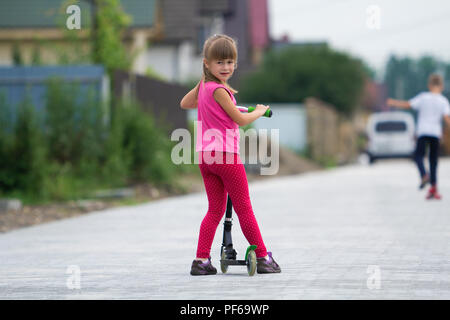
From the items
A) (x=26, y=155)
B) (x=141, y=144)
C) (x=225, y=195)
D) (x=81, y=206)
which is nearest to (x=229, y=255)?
(x=225, y=195)

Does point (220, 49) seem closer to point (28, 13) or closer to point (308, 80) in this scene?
point (28, 13)

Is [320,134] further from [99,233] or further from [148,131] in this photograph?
[99,233]

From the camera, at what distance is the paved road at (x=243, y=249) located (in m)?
5.84

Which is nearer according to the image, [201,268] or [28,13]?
[201,268]

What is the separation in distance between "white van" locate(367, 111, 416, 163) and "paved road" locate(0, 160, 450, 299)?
17.9 m

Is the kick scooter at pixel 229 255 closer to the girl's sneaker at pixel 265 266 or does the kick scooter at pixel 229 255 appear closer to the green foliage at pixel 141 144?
the girl's sneaker at pixel 265 266

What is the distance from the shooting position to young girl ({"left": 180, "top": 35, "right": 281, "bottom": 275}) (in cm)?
632

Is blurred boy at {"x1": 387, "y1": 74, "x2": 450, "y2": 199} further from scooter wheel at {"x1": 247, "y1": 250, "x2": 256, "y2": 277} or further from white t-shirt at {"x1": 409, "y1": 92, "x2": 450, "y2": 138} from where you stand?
scooter wheel at {"x1": 247, "y1": 250, "x2": 256, "y2": 277}

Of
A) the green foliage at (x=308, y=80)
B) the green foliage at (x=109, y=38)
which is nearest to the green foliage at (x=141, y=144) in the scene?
the green foliage at (x=109, y=38)

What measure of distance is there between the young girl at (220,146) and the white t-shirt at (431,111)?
7791 millimetres

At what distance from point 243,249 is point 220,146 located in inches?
81.0

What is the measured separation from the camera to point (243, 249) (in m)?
8.20

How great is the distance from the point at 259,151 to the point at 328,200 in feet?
37.1
